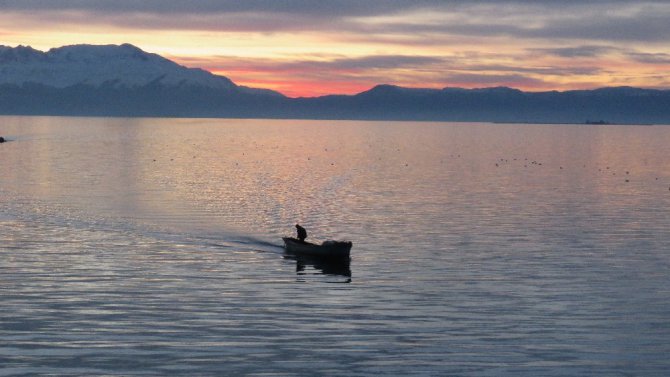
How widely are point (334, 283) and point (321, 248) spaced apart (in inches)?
276

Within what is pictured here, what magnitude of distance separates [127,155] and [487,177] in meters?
72.2

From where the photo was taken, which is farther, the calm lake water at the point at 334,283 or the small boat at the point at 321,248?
the small boat at the point at 321,248

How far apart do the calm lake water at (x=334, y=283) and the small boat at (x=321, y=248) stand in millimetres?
852

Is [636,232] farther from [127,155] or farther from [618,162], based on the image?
[127,155]

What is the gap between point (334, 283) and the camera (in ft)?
155

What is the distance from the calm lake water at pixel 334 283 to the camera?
32656 mm

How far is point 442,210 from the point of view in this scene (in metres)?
80.6

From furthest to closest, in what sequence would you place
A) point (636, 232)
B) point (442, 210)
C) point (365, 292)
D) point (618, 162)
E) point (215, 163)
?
point (618, 162) → point (215, 163) → point (442, 210) → point (636, 232) → point (365, 292)

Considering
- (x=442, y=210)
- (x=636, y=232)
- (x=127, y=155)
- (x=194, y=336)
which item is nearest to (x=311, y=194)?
(x=442, y=210)

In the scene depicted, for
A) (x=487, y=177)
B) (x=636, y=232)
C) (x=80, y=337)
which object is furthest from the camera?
Answer: (x=487, y=177)

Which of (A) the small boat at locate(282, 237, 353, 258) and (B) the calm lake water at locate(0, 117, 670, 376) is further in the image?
(A) the small boat at locate(282, 237, 353, 258)

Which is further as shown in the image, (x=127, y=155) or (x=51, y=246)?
(x=127, y=155)

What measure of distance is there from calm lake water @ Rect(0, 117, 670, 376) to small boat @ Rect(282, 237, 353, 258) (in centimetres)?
85

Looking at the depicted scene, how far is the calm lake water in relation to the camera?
32656mm
